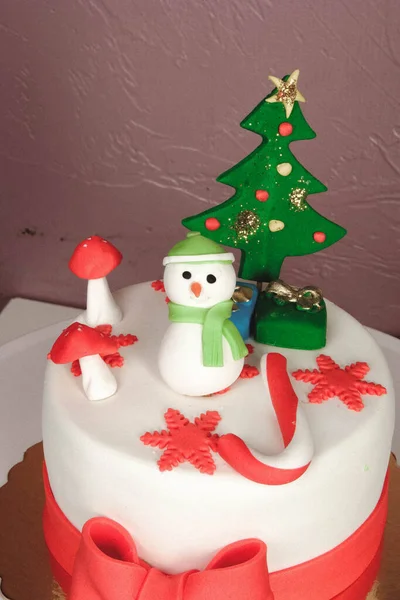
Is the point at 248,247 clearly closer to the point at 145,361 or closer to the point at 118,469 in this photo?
the point at 145,361

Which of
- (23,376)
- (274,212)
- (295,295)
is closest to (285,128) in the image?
(274,212)

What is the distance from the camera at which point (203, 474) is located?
1.18 metres

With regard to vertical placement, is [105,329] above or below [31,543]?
above

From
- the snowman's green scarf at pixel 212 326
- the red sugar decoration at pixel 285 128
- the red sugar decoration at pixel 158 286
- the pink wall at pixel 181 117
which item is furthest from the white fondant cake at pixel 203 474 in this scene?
the pink wall at pixel 181 117

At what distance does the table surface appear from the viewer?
1.83 meters

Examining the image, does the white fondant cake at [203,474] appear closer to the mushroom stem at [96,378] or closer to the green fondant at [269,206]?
the mushroom stem at [96,378]

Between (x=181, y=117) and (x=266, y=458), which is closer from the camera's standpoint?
(x=266, y=458)

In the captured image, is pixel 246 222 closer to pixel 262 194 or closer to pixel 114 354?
pixel 262 194

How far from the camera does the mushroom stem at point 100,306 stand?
60.2 inches

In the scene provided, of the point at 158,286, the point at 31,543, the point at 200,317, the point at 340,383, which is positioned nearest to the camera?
the point at 200,317

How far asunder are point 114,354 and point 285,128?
0.54 metres

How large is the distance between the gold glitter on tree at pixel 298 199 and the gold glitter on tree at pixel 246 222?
0.25 feet

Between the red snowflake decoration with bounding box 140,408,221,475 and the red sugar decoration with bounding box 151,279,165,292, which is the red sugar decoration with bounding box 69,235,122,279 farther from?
the red snowflake decoration with bounding box 140,408,221,475

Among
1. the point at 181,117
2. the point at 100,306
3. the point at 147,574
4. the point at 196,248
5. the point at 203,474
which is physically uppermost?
the point at 181,117
